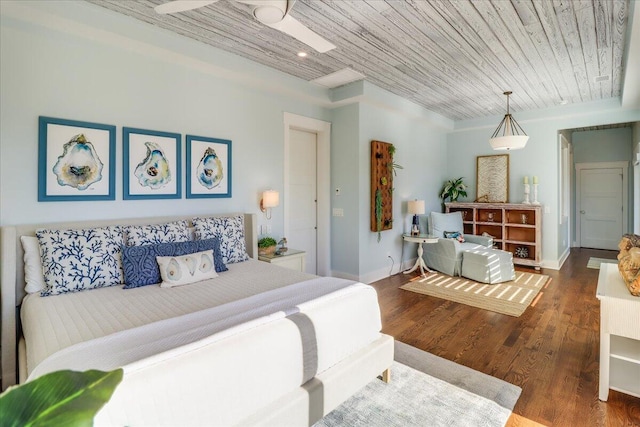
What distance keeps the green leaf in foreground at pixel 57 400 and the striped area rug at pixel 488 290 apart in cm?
403

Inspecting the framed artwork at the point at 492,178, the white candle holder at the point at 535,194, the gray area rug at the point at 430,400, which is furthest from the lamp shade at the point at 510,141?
the gray area rug at the point at 430,400

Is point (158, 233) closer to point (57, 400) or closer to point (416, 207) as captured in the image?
point (57, 400)

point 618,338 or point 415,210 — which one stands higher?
point 415,210

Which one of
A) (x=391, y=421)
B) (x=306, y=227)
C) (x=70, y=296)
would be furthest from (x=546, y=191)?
Result: (x=70, y=296)

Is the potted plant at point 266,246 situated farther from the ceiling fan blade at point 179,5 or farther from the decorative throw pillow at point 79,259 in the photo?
the ceiling fan blade at point 179,5

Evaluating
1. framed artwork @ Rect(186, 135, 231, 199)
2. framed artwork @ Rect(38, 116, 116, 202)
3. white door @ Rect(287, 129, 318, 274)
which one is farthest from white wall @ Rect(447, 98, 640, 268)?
framed artwork @ Rect(38, 116, 116, 202)

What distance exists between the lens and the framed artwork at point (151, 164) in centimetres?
302

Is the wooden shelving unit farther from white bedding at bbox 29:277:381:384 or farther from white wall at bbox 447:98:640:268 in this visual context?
white bedding at bbox 29:277:381:384

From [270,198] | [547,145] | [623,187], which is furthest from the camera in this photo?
[623,187]

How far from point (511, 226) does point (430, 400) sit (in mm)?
4990

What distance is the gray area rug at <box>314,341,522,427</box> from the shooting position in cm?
196

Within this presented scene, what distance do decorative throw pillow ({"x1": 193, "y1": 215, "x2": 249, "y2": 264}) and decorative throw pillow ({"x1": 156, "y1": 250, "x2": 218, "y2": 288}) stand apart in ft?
1.43

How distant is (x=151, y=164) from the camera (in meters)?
3.17

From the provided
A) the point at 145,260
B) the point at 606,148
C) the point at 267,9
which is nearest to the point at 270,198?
the point at 145,260
